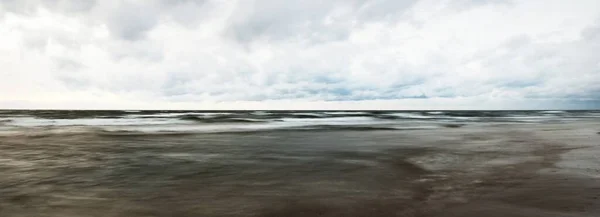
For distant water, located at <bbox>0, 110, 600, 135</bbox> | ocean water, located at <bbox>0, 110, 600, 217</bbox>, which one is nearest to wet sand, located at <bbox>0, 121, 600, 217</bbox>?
ocean water, located at <bbox>0, 110, 600, 217</bbox>

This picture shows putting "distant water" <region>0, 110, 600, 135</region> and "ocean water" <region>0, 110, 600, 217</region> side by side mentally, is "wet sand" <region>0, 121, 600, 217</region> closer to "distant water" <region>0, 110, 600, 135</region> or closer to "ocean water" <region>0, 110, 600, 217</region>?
"ocean water" <region>0, 110, 600, 217</region>

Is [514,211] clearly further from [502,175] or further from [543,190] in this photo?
[502,175]

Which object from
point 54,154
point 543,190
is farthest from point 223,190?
point 54,154

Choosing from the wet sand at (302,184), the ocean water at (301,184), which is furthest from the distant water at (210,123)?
the ocean water at (301,184)

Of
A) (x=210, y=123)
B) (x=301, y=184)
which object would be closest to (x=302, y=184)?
(x=301, y=184)

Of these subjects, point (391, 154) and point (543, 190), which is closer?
point (543, 190)

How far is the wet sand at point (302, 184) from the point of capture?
622 centimetres

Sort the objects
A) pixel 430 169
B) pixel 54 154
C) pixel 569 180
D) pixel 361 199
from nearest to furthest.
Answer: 1. pixel 361 199
2. pixel 569 180
3. pixel 430 169
4. pixel 54 154

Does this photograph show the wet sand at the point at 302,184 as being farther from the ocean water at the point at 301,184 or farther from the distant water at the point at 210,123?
the distant water at the point at 210,123

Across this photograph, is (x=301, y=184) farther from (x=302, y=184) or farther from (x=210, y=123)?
(x=210, y=123)

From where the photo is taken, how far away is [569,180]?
841 centimetres

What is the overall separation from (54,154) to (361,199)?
1211 centimetres

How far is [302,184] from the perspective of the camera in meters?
8.41

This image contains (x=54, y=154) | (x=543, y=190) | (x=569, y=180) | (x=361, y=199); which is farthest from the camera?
(x=54, y=154)
